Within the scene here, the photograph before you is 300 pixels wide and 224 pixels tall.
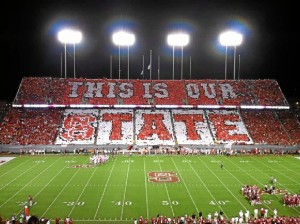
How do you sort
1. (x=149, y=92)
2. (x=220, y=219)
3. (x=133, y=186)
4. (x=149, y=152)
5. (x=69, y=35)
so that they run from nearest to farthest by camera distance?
(x=220, y=219) < (x=133, y=186) < (x=149, y=152) < (x=69, y=35) < (x=149, y=92)

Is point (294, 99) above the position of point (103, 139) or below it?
above

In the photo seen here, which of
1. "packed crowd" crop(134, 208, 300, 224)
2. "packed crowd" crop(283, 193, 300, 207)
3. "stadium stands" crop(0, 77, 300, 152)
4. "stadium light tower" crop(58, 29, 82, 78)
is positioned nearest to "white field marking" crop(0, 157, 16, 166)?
"stadium stands" crop(0, 77, 300, 152)

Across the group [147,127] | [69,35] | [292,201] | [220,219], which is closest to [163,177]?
[292,201]

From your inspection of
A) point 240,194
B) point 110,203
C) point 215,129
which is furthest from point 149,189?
Answer: point 215,129

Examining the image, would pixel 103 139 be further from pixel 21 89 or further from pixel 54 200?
pixel 54 200

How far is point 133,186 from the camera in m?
23.6

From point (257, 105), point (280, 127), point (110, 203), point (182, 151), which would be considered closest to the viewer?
point (110, 203)

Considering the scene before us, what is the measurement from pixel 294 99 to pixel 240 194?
36191mm

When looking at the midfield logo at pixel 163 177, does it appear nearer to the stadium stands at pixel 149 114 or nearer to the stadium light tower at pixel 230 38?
the stadium stands at pixel 149 114

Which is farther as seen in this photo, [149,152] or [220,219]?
[149,152]

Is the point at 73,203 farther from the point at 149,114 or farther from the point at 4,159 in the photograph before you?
the point at 149,114

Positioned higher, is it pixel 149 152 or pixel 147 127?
pixel 147 127

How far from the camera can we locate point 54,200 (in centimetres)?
2048

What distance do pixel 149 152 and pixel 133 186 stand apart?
1476 cm
